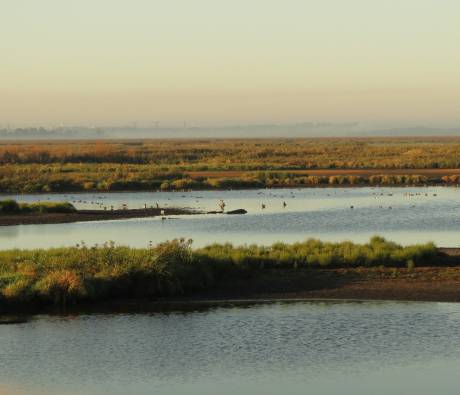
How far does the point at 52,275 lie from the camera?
27.2 metres

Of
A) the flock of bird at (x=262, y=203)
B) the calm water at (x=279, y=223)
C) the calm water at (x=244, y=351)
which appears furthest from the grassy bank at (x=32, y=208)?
the calm water at (x=244, y=351)

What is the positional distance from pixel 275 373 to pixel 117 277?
9002 mm

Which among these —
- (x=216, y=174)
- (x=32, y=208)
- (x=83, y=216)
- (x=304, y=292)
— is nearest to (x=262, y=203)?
(x=83, y=216)

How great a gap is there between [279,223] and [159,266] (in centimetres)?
2044

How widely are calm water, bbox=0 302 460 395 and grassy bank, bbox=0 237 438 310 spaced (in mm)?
1544

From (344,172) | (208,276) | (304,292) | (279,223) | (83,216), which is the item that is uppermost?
(208,276)

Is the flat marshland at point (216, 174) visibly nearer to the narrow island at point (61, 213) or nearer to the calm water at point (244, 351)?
the narrow island at point (61, 213)

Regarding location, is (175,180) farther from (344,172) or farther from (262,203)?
(262,203)

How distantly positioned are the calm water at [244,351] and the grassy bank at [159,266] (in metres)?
1.54

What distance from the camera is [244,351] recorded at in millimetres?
21875

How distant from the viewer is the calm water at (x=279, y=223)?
137 ft

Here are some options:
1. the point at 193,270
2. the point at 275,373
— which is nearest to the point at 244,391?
the point at 275,373

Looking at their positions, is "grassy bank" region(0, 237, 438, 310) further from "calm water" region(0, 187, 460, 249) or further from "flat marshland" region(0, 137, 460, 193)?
"flat marshland" region(0, 137, 460, 193)

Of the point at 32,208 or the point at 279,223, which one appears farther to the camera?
the point at 32,208
